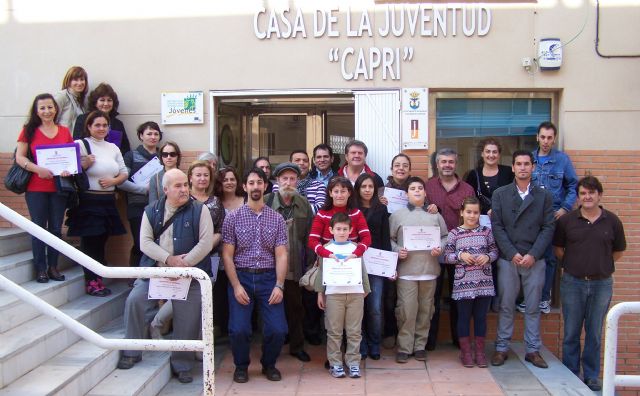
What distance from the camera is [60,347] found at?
15.2 ft

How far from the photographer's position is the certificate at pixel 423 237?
5402 millimetres

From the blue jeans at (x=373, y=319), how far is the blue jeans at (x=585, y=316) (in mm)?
1693

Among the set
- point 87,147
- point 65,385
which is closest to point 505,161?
point 87,147

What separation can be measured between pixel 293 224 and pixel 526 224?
6.78 feet

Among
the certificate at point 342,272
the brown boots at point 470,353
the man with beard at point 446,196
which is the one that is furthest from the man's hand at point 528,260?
the certificate at point 342,272

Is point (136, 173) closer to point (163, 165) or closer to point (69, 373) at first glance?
point (163, 165)

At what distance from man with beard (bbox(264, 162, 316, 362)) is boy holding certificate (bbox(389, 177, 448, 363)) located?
2.60 ft

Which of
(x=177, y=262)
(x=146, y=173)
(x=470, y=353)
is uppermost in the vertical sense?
(x=146, y=173)

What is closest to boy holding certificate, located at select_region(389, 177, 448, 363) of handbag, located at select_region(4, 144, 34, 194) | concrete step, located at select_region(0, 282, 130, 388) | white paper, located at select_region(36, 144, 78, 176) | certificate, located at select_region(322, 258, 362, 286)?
certificate, located at select_region(322, 258, 362, 286)

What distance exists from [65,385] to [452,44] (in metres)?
4.92

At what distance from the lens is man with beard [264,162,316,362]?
545 cm

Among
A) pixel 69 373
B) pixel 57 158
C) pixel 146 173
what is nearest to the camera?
pixel 69 373

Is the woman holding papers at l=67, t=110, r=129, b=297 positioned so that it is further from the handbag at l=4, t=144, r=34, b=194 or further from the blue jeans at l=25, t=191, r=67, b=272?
the handbag at l=4, t=144, r=34, b=194

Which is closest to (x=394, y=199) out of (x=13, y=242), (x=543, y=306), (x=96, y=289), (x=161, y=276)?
(x=543, y=306)
